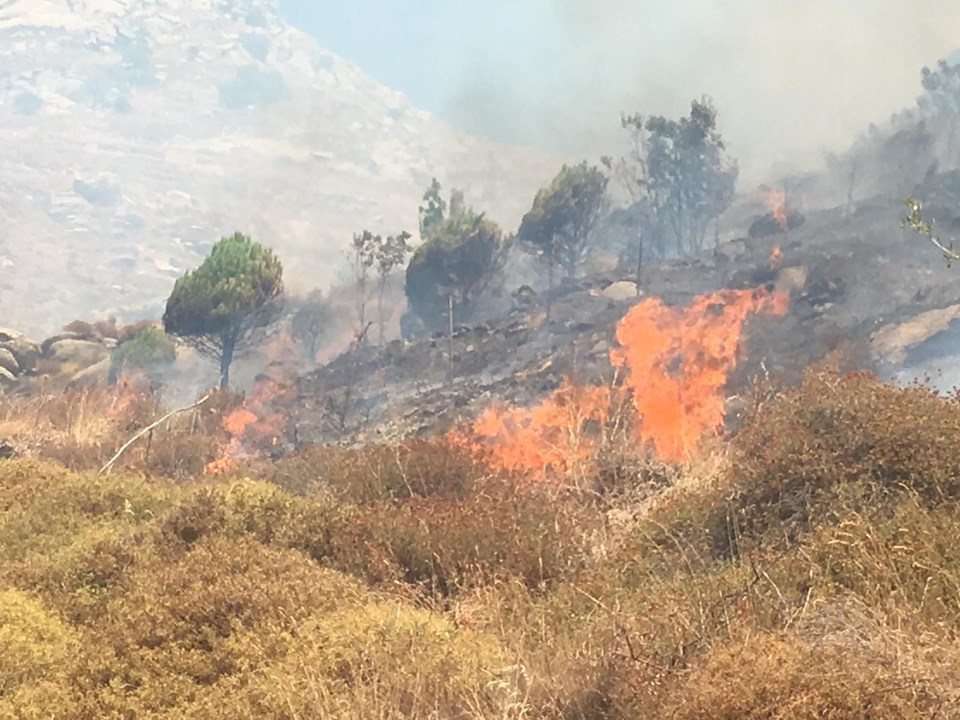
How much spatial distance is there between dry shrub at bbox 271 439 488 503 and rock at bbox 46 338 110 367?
1160 inches

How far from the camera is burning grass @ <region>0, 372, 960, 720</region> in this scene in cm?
375

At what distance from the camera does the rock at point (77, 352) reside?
3522cm

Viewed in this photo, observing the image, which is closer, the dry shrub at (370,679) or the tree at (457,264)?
the dry shrub at (370,679)

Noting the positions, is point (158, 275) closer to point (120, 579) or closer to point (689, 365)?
point (689, 365)

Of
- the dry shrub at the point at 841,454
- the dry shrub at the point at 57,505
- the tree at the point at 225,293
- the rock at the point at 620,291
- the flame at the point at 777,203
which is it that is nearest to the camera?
the dry shrub at the point at 841,454

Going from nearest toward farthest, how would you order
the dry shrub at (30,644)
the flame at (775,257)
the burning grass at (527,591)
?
the burning grass at (527,591), the dry shrub at (30,644), the flame at (775,257)

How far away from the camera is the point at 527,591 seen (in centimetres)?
591

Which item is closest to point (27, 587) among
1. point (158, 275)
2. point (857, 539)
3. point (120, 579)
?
point (120, 579)

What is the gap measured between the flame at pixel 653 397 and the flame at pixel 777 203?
619 inches

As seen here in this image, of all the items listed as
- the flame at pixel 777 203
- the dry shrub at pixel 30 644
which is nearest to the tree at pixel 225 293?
→ the flame at pixel 777 203

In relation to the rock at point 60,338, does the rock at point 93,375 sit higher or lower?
lower

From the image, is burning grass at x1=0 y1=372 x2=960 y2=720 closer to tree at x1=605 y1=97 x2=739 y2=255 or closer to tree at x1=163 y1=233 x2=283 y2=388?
tree at x1=163 y1=233 x2=283 y2=388

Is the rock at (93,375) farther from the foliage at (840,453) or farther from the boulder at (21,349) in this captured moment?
the foliage at (840,453)

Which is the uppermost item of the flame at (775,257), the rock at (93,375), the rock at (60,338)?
the flame at (775,257)
